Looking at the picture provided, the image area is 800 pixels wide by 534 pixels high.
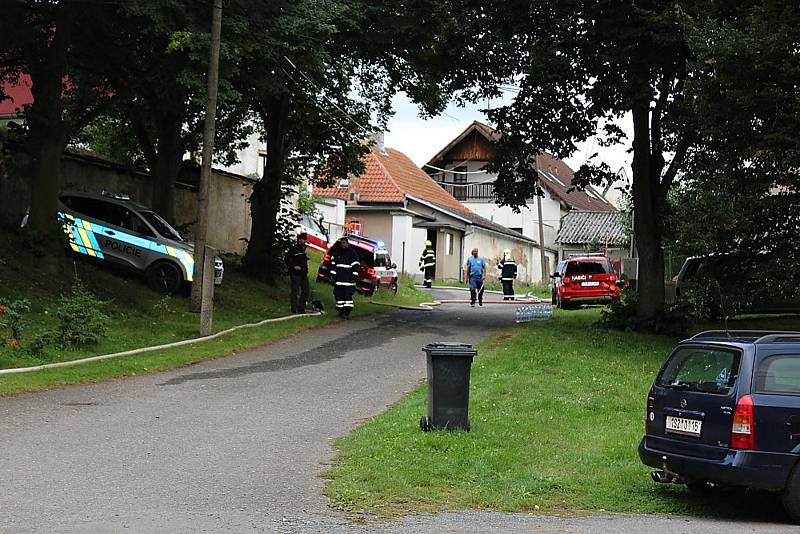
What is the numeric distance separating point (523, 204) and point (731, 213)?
11347 millimetres

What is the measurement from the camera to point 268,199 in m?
31.2

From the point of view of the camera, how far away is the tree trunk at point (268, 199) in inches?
1210

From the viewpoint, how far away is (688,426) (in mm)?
9734

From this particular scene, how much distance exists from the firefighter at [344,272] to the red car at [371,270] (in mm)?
7576

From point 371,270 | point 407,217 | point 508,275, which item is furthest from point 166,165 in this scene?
point 407,217

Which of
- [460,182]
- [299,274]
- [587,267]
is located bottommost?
[299,274]

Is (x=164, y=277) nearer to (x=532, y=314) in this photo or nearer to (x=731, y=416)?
(x=532, y=314)

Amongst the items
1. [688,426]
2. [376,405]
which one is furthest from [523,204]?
[688,426]

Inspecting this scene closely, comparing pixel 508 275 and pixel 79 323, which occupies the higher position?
pixel 508 275

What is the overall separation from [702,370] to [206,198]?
44.9 feet

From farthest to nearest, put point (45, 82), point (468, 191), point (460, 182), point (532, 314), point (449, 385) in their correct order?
1. point (460, 182)
2. point (468, 191)
3. point (532, 314)
4. point (45, 82)
5. point (449, 385)

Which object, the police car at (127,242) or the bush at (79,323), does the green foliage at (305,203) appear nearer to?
the police car at (127,242)

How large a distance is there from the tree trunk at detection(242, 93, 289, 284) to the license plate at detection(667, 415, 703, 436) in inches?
868

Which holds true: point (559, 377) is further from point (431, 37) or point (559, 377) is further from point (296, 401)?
point (431, 37)
